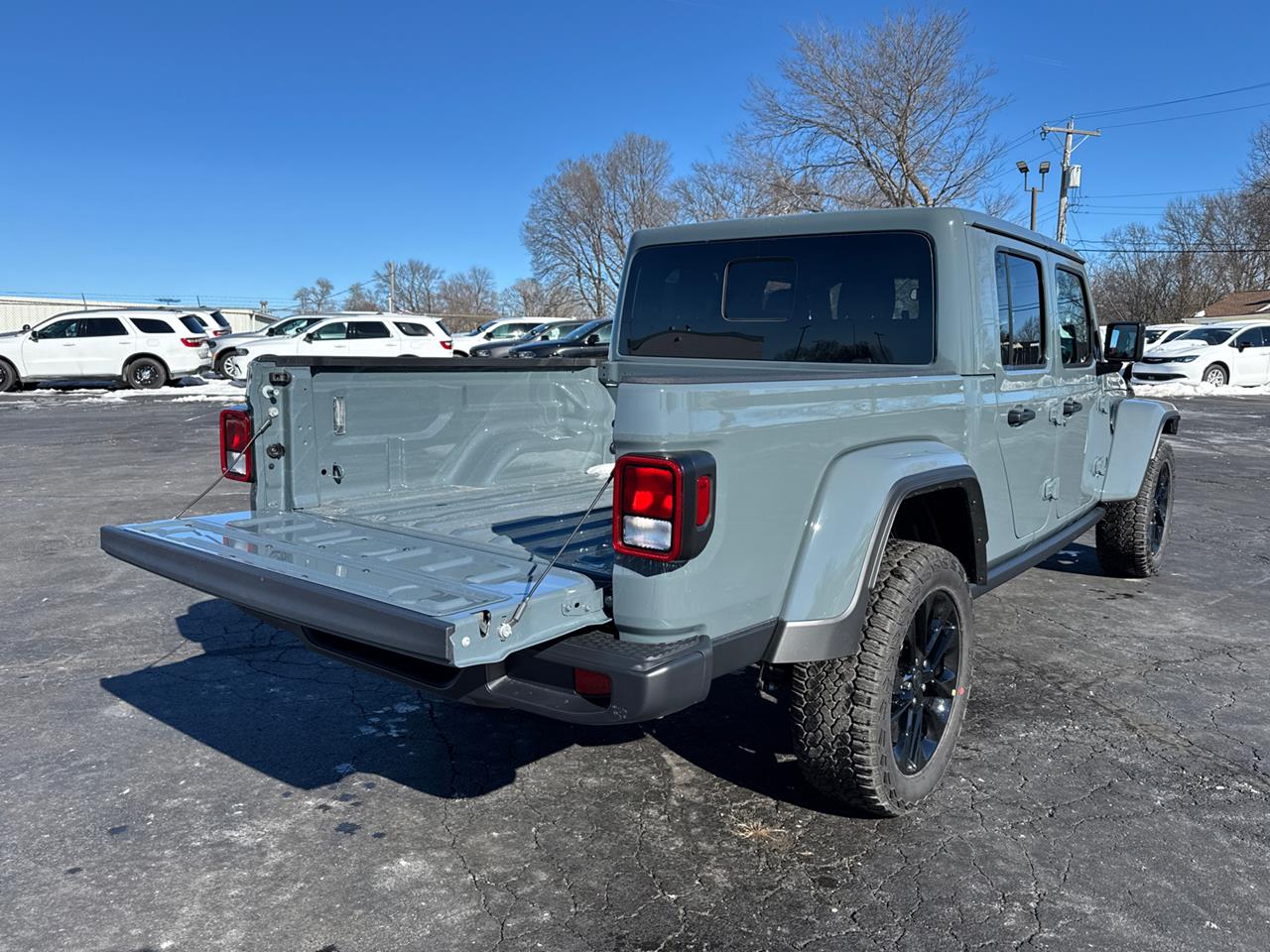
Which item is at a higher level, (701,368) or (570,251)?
(570,251)

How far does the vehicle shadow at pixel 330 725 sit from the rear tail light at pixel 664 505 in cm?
144

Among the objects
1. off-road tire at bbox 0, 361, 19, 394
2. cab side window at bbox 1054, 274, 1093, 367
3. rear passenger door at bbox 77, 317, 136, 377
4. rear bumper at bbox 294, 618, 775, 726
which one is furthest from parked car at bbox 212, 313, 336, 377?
rear bumper at bbox 294, 618, 775, 726

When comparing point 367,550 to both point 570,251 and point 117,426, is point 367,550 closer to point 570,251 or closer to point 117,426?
point 117,426

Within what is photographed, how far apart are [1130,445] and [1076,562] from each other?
145cm

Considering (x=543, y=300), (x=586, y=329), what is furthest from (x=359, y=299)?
(x=586, y=329)

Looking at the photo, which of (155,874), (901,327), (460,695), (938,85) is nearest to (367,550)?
(460,695)

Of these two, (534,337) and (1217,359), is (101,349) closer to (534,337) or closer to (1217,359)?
(534,337)

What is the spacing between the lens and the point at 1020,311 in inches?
168

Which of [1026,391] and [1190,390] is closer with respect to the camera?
[1026,391]

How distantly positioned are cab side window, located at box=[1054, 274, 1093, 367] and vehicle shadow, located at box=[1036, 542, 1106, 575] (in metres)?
1.78

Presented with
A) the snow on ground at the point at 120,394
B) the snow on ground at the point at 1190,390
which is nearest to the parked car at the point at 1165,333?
the snow on ground at the point at 1190,390

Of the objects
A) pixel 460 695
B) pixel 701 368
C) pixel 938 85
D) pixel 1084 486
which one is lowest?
pixel 460 695

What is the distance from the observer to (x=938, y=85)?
30.4 m

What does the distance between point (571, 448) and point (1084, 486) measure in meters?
2.64
